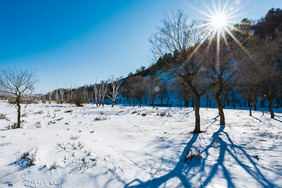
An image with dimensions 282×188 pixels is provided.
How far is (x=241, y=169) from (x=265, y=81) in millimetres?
17507

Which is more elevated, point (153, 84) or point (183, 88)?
point (153, 84)

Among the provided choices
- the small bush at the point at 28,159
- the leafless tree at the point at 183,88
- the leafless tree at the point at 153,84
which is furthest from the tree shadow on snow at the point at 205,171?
the leafless tree at the point at 153,84

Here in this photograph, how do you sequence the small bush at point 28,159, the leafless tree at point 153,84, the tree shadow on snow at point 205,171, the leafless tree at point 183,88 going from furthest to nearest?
the leafless tree at point 153,84 < the leafless tree at point 183,88 < the small bush at point 28,159 < the tree shadow on snow at point 205,171

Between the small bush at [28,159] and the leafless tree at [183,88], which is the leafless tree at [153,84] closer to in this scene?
the leafless tree at [183,88]

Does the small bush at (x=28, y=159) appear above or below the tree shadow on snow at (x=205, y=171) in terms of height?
above

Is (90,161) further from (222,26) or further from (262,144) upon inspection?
(222,26)

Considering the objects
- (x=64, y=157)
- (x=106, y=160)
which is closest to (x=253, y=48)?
(x=106, y=160)

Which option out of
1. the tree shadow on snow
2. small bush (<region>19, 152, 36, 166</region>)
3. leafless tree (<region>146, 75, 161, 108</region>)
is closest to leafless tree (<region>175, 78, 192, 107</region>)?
leafless tree (<region>146, 75, 161, 108</region>)

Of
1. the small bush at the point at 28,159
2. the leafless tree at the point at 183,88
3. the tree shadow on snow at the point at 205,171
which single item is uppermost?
the leafless tree at the point at 183,88

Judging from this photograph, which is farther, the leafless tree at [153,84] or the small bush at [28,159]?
the leafless tree at [153,84]

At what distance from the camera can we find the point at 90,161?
3.71m

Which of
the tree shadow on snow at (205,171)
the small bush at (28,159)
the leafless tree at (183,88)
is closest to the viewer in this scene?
the tree shadow on snow at (205,171)

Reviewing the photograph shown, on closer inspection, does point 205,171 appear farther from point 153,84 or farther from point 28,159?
point 153,84

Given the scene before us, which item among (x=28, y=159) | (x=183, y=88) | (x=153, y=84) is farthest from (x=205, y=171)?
(x=153, y=84)
